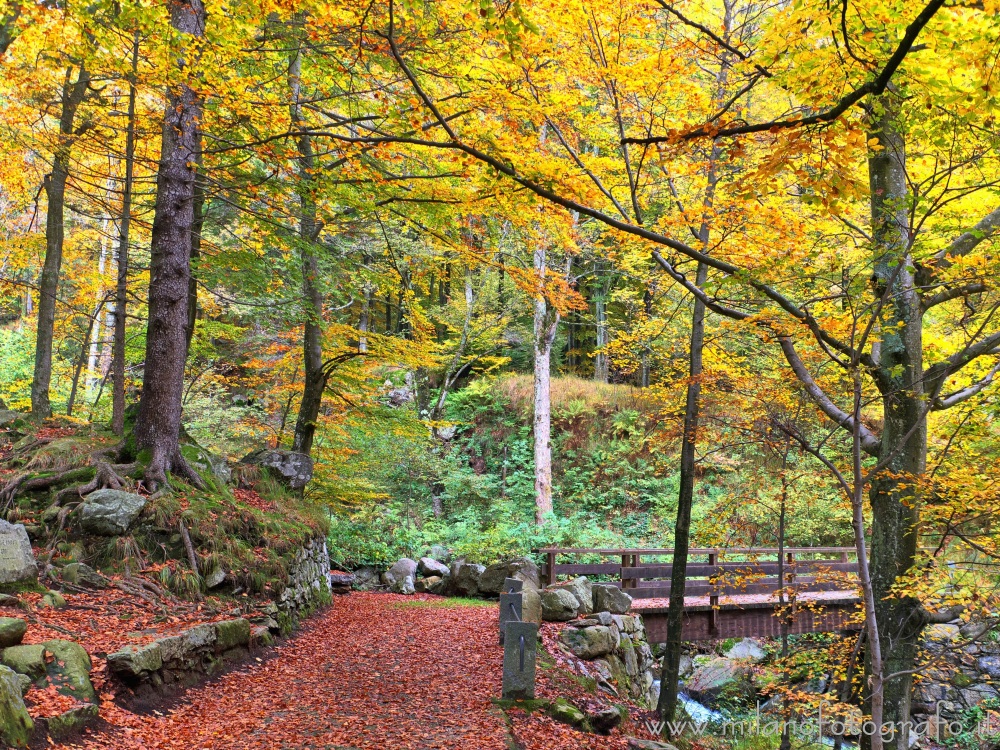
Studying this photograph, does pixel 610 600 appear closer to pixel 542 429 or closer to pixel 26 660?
pixel 542 429

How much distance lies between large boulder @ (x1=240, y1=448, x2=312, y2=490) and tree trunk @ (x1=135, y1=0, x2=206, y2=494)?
2893 millimetres

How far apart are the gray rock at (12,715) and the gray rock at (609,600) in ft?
25.0

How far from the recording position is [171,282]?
744cm

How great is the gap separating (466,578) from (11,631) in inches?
378

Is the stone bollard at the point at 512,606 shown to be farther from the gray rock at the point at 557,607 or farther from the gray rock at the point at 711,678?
the gray rock at the point at 711,678

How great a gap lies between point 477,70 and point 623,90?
167 centimetres

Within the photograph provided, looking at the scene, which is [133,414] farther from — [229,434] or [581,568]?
[581,568]

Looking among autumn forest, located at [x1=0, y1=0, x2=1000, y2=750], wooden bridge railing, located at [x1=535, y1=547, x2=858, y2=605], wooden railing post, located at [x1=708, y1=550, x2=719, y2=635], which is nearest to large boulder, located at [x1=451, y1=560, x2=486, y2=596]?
autumn forest, located at [x1=0, y1=0, x2=1000, y2=750]

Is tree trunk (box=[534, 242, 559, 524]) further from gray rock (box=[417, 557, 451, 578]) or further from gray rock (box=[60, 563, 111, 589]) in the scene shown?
gray rock (box=[60, 563, 111, 589])

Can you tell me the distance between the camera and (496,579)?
481 inches

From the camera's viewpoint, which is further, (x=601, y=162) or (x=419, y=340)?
(x=419, y=340)

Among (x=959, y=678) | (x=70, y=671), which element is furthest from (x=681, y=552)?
(x=959, y=678)

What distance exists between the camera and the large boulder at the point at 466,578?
12664mm

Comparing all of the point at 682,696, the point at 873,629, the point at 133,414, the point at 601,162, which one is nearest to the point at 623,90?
the point at 601,162
